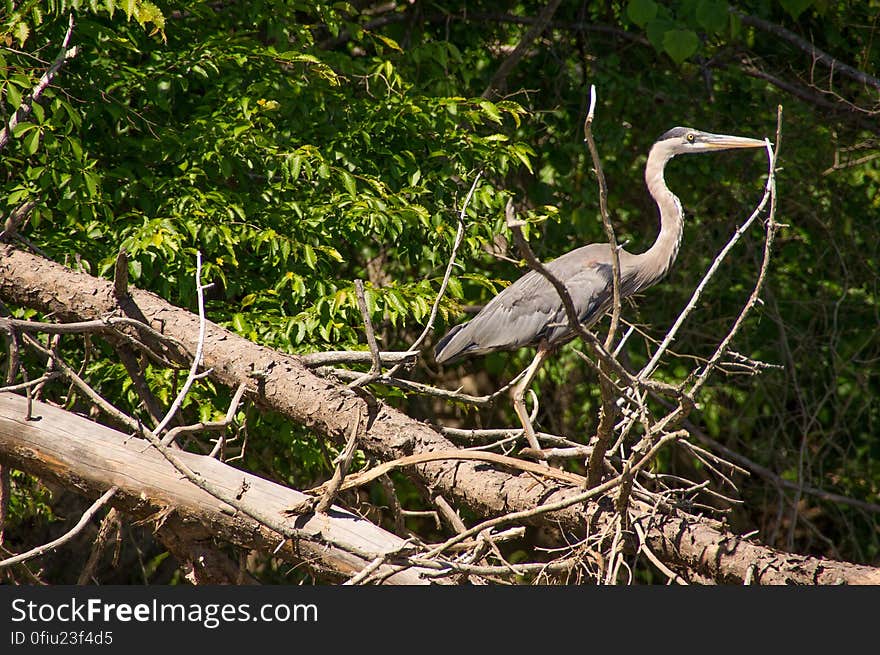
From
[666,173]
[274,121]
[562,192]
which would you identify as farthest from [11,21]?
[666,173]

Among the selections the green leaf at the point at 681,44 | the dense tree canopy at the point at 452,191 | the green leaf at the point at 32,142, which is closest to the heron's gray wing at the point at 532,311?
the dense tree canopy at the point at 452,191

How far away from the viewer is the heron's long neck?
4852 millimetres

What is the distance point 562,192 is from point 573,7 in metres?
1.21

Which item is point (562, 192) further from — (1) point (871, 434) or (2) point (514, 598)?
(2) point (514, 598)

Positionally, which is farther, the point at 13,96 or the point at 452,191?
the point at 452,191

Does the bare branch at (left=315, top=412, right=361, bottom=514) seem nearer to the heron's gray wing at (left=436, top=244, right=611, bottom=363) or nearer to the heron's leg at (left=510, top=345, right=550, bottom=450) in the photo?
the heron's leg at (left=510, top=345, right=550, bottom=450)

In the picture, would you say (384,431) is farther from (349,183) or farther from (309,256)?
(349,183)

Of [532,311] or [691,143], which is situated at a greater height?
[691,143]

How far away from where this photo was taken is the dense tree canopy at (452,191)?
13.0 ft

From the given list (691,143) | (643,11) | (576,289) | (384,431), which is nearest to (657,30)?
(643,11)

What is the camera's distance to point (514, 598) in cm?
271

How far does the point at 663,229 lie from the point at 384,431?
7.36 ft

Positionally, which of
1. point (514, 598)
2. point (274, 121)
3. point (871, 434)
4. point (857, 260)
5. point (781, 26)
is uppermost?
point (781, 26)

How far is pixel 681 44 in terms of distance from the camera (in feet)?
15.4
